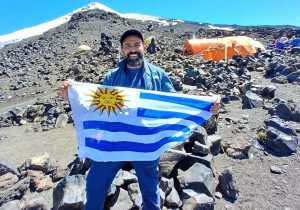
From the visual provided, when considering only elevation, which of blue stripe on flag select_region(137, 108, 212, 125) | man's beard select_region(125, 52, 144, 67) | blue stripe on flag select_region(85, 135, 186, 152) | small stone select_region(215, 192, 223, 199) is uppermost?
man's beard select_region(125, 52, 144, 67)

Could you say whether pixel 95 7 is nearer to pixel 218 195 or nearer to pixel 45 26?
pixel 45 26

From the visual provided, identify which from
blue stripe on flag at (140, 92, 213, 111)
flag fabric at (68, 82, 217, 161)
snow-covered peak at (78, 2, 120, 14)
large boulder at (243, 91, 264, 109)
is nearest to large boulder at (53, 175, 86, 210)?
flag fabric at (68, 82, 217, 161)

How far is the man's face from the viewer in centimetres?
388

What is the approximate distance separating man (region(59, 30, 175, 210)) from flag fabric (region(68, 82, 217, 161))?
0.08 m

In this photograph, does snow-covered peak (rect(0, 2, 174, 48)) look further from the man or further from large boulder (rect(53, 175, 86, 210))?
the man

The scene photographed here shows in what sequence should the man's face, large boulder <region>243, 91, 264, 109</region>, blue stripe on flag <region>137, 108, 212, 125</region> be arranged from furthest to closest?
1. large boulder <region>243, 91, 264, 109</region>
2. blue stripe on flag <region>137, 108, 212, 125</region>
3. the man's face

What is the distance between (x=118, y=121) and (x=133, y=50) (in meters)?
0.69

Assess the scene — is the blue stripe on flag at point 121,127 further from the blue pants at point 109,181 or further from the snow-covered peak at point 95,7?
the snow-covered peak at point 95,7

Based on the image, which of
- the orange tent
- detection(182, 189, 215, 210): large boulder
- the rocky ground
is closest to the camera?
detection(182, 189, 215, 210): large boulder

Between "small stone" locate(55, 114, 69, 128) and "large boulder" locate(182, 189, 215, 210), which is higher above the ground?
"small stone" locate(55, 114, 69, 128)

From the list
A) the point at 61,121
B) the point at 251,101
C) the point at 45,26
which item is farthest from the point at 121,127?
the point at 45,26

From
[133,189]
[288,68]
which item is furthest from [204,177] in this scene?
[288,68]

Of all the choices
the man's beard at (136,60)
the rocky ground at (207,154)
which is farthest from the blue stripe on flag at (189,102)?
the rocky ground at (207,154)

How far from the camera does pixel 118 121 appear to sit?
4.09 meters
